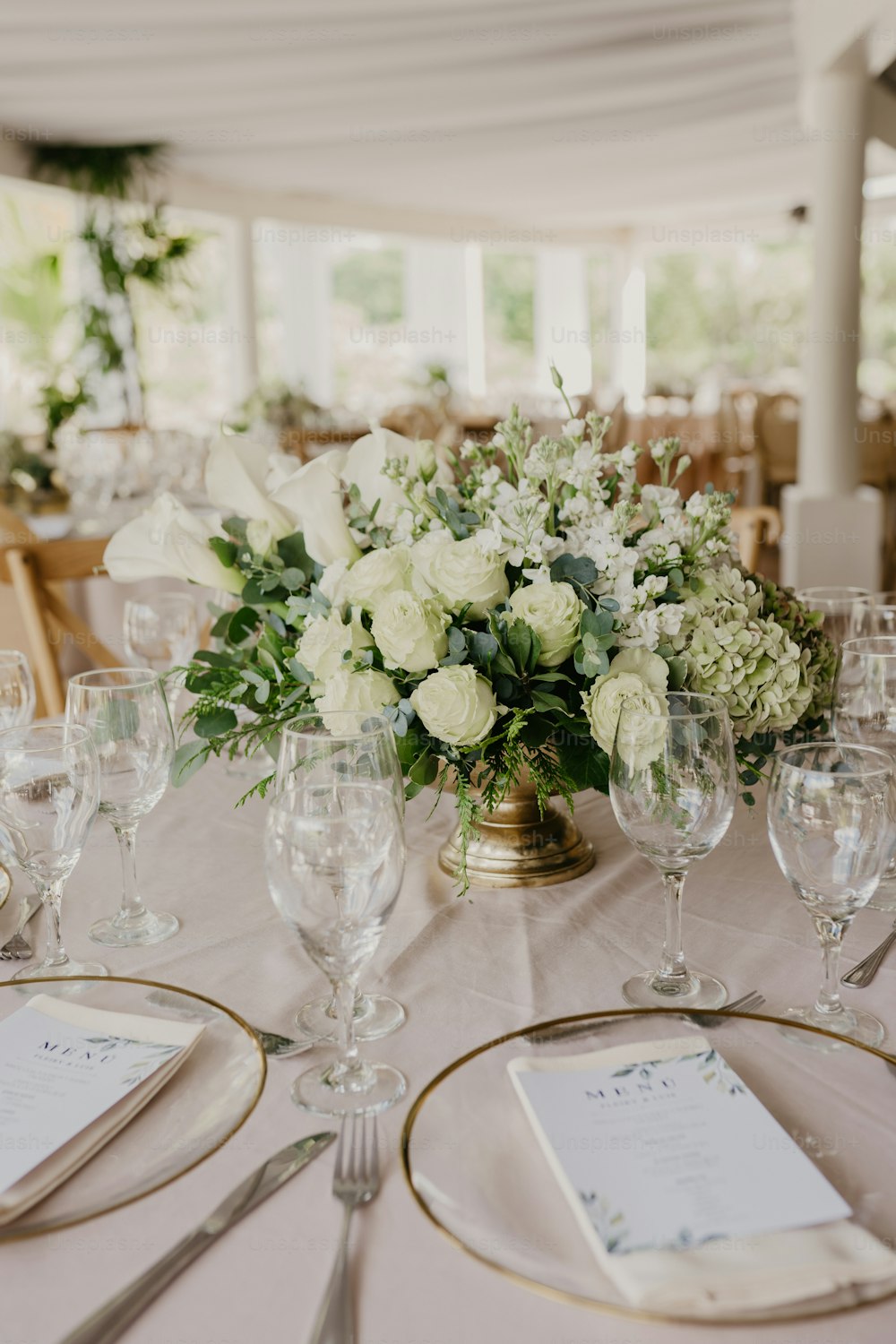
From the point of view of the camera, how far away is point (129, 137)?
819 centimetres

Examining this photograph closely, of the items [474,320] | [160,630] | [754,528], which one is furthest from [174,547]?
[474,320]

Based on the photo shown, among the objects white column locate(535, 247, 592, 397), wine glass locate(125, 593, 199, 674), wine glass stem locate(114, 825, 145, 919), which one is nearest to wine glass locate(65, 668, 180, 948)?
wine glass stem locate(114, 825, 145, 919)

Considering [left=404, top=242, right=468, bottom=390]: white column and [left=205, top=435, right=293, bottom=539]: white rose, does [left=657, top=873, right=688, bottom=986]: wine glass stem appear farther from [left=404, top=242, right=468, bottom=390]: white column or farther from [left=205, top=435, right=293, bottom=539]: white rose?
[left=404, top=242, right=468, bottom=390]: white column

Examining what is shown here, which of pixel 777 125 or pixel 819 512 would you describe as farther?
pixel 777 125

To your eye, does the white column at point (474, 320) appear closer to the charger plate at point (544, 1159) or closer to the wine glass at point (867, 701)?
the wine glass at point (867, 701)

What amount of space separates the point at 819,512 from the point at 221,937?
4.33 meters

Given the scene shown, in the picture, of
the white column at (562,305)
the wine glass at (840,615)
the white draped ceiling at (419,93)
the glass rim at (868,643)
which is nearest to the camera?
the glass rim at (868,643)

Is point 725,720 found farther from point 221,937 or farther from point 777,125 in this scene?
point 777,125

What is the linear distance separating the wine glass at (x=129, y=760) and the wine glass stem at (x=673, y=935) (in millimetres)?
432

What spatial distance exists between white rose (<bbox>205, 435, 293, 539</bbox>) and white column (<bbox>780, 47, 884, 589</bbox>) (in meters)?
3.60

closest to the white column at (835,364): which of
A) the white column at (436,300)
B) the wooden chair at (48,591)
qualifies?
the wooden chair at (48,591)

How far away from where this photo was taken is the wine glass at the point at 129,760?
1046mm

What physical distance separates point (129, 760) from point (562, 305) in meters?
14.7

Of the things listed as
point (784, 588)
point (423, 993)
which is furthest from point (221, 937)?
point (784, 588)
